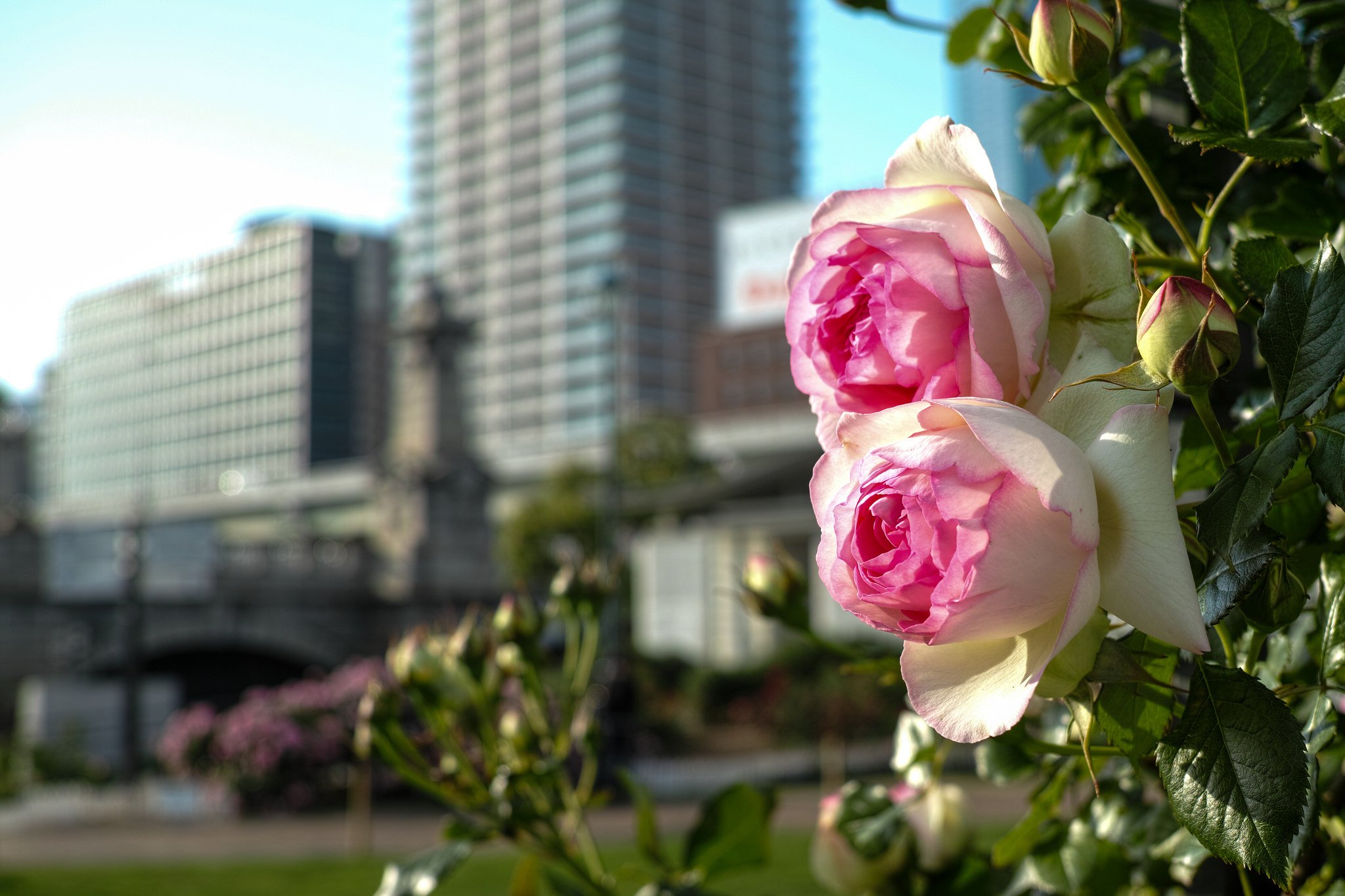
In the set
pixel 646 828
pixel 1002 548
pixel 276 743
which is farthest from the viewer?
pixel 276 743

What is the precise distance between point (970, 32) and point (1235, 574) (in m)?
0.76

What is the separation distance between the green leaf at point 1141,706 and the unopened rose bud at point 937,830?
65 centimetres

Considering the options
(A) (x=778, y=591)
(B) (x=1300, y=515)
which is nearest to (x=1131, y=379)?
(B) (x=1300, y=515)

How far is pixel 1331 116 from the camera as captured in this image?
21.7 inches

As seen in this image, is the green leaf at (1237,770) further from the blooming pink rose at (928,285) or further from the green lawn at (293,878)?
the green lawn at (293,878)

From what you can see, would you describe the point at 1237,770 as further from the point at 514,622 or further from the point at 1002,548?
the point at 514,622

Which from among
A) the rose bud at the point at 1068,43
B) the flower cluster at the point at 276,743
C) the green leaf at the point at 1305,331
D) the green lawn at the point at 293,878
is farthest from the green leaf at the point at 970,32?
the flower cluster at the point at 276,743

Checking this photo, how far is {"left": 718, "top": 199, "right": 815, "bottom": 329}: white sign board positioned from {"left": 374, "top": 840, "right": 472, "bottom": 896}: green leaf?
1968 inches

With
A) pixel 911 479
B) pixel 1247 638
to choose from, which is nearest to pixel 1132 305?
pixel 911 479

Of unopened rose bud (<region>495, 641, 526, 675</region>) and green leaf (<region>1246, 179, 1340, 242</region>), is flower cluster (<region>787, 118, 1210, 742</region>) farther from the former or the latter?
unopened rose bud (<region>495, 641, 526, 675</region>)

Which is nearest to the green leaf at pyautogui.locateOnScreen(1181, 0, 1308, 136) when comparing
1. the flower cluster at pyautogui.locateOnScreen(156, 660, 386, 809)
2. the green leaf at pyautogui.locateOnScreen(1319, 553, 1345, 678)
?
the green leaf at pyautogui.locateOnScreen(1319, 553, 1345, 678)

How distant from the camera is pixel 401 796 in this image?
57.9ft

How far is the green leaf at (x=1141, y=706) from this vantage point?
0.50m

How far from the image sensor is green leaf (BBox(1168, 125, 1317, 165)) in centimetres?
54
